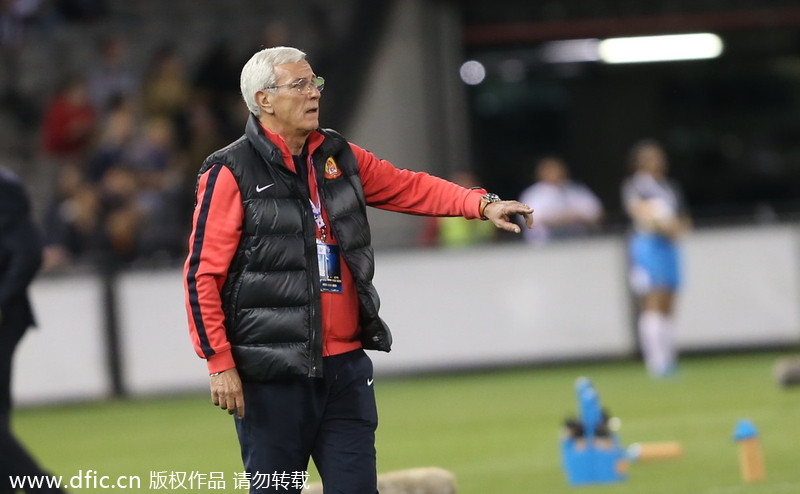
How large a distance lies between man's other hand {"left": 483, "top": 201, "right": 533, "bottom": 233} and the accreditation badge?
62 centimetres

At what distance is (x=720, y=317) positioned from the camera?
1698 cm

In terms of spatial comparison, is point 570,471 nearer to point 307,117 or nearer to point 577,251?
point 307,117

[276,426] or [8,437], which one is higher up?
[8,437]

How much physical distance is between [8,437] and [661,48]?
16465 mm

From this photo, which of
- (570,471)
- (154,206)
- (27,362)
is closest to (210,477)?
(570,471)

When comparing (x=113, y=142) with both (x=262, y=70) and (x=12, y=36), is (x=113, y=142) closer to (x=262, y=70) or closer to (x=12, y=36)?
(x=12, y=36)

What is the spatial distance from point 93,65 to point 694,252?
8.52m

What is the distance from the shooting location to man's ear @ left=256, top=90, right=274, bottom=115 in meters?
5.75

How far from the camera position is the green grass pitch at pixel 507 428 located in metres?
9.53

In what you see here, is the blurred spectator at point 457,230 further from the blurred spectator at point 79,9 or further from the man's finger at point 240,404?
the man's finger at point 240,404

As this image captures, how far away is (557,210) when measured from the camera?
17859 mm

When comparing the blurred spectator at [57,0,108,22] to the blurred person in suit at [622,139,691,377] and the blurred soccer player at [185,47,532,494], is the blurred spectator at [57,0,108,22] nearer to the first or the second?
the blurred person in suit at [622,139,691,377]

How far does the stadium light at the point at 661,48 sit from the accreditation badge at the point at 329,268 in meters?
16.9

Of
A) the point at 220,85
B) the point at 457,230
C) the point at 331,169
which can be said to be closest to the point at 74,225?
the point at 220,85
